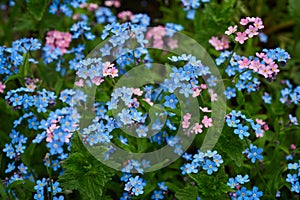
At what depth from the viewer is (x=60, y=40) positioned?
463cm

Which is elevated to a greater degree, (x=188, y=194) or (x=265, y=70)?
(x=265, y=70)

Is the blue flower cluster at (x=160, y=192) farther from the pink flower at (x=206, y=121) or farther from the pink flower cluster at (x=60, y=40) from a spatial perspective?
the pink flower cluster at (x=60, y=40)

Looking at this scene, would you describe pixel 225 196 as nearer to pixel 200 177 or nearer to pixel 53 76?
pixel 200 177

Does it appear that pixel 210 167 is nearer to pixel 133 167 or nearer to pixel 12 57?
pixel 133 167

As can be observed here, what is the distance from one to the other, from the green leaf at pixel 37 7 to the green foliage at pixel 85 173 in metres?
1.72

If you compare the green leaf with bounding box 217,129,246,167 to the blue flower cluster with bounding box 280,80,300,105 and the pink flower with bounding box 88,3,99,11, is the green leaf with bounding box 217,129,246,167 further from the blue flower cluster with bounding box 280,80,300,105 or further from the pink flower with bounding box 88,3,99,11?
the pink flower with bounding box 88,3,99,11

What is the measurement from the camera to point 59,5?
491 cm

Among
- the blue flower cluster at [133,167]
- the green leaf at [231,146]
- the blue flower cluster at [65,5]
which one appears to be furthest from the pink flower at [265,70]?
the blue flower cluster at [65,5]

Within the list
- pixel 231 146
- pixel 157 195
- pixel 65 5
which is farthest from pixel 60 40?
pixel 231 146

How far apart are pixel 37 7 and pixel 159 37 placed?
1242 mm

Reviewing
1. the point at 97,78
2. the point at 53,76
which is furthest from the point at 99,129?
the point at 53,76

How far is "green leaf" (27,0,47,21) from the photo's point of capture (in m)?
4.56

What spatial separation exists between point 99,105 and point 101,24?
1.41m

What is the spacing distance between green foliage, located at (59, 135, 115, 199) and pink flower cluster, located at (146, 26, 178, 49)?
1843 mm
